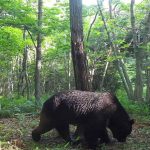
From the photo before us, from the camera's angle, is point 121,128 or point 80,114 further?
point 121,128

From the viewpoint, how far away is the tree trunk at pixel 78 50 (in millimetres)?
9859

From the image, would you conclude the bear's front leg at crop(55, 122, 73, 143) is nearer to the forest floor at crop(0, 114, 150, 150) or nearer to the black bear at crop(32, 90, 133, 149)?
the black bear at crop(32, 90, 133, 149)

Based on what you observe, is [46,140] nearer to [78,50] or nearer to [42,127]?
[42,127]

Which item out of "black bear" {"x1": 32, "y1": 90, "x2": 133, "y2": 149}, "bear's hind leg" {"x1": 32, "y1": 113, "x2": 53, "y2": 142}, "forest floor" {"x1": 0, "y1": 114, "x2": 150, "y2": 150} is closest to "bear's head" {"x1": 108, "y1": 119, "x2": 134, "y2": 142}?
"forest floor" {"x1": 0, "y1": 114, "x2": 150, "y2": 150}

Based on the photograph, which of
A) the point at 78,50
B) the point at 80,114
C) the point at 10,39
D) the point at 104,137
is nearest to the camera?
A: the point at 80,114

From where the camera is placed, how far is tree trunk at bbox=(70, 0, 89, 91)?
9859 millimetres

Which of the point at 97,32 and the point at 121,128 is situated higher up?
the point at 97,32

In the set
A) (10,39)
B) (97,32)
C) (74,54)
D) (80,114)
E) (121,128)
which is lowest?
(121,128)

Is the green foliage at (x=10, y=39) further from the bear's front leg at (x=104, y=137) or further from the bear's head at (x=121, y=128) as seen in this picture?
the bear's front leg at (x=104, y=137)

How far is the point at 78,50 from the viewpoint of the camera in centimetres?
988

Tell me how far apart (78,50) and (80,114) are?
2.14 m

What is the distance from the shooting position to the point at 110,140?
9258 millimetres

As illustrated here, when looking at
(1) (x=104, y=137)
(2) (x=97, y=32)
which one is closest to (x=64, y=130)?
(1) (x=104, y=137)

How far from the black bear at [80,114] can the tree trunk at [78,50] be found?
3.47 ft
